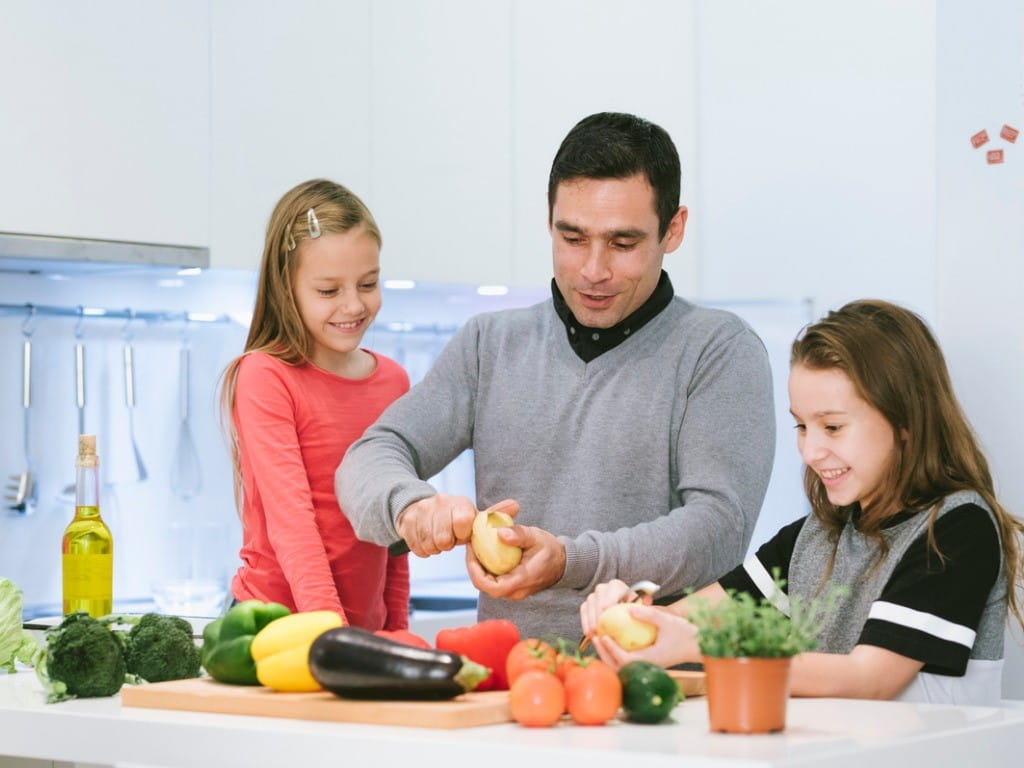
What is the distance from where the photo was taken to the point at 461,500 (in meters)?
1.69

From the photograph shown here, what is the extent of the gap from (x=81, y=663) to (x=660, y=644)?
→ 65 cm

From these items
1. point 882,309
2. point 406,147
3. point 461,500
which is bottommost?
point 461,500

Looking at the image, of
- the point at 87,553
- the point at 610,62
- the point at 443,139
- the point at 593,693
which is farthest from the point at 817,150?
the point at 593,693

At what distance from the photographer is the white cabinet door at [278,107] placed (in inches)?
115

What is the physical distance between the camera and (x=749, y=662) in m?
1.24

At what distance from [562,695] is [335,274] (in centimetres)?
98

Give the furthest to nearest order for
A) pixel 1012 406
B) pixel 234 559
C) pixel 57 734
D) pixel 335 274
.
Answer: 1. pixel 234 559
2. pixel 1012 406
3. pixel 335 274
4. pixel 57 734

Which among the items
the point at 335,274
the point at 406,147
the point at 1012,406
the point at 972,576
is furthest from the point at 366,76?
the point at 972,576

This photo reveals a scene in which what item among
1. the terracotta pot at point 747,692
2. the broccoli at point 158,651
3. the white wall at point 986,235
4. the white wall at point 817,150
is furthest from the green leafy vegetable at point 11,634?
the white wall at point 817,150

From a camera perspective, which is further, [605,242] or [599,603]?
[605,242]

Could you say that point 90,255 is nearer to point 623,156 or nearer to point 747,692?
point 623,156

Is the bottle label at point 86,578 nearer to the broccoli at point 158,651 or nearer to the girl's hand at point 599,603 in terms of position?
the broccoli at point 158,651

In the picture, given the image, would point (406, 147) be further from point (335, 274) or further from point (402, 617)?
point (402, 617)

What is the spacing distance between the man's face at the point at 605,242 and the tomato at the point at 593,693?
720 millimetres
